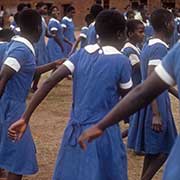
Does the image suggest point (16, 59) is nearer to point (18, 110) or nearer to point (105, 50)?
point (18, 110)

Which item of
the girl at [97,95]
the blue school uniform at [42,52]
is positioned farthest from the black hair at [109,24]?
the blue school uniform at [42,52]

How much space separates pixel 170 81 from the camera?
2.78 m

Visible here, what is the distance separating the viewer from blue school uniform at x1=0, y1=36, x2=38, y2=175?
4703mm

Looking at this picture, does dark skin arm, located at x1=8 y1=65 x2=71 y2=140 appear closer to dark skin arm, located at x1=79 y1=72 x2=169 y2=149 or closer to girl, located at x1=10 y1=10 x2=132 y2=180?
girl, located at x1=10 y1=10 x2=132 y2=180

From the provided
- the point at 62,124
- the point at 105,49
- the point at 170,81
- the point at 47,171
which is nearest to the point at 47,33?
the point at 62,124

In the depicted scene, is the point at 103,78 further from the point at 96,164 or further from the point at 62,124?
the point at 62,124

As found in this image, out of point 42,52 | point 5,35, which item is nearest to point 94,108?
point 5,35

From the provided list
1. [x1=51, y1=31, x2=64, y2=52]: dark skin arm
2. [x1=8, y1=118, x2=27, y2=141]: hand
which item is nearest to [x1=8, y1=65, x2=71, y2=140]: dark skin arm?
[x1=8, y1=118, x2=27, y2=141]: hand

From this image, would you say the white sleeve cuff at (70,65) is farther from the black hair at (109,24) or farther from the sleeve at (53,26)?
the sleeve at (53,26)

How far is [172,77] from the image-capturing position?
2.78 meters

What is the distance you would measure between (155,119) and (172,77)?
2.17m

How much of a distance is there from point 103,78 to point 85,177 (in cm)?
63

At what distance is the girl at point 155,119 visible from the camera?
4988 millimetres

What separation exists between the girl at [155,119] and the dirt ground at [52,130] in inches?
30.7
